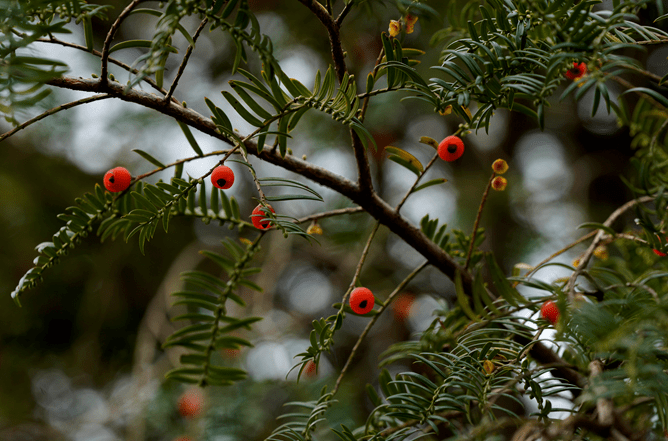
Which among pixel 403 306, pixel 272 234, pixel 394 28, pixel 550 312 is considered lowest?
pixel 550 312

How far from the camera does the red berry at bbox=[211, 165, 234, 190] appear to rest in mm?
408

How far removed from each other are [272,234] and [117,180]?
43.0 inches

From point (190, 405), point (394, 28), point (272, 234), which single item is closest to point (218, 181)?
point (394, 28)

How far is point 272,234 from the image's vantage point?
5.08 ft

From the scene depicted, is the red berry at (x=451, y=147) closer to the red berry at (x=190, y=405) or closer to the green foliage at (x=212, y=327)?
the green foliage at (x=212, y=327)

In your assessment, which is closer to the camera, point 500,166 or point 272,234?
point 500,166

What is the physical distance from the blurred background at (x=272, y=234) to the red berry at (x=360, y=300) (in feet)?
2.62

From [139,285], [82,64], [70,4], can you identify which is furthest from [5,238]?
[70,4]

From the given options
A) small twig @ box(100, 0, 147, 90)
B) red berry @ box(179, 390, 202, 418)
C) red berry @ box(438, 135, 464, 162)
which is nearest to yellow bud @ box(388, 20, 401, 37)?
red berry @ box(438, 135, 464, 162)

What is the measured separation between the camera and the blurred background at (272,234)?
4.28 feet

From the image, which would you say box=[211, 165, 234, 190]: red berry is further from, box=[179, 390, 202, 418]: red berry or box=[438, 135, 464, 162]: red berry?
box=[179, 390, 202, 418]: red berry

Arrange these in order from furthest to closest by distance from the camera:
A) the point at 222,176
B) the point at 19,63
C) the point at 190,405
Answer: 1. the point at 190,405
2. the point at 222,176
3. the point at 19,63

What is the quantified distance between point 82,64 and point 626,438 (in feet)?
5.11

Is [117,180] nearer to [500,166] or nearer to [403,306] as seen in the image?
[500,166]
